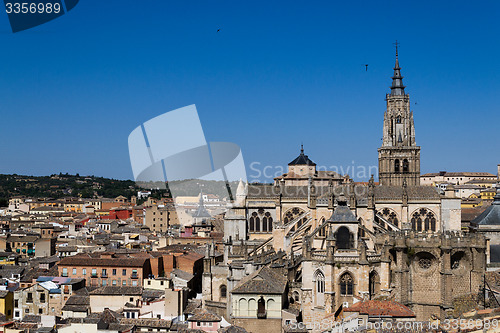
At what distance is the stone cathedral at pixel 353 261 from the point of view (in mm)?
37594

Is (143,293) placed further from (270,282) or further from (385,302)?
(385,302)

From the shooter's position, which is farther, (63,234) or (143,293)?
(63,234)

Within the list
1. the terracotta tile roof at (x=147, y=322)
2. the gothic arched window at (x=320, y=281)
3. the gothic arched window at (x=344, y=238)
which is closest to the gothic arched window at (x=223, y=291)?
the terracotta tile roof at (x=147, y=322)

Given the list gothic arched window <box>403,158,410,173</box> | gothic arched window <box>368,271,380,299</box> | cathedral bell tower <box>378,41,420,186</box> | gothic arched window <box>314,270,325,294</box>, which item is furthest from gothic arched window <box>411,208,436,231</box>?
gothic arched window <box>314,270,325,294</box>

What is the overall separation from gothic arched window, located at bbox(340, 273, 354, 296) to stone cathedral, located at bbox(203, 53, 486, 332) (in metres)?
0.06

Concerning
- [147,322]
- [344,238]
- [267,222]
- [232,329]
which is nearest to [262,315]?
[232,329]

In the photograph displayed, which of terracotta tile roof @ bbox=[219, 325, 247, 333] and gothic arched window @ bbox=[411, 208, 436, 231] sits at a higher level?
gothic arched window @ bbox=[411, 208, 436, 231]

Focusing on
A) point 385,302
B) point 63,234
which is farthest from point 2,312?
point 63,234

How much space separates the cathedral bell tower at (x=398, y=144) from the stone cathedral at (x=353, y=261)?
6.66 metres

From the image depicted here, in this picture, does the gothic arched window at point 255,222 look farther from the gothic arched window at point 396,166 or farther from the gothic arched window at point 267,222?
the gothic arched window at point 396,166

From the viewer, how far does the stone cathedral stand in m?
37.6

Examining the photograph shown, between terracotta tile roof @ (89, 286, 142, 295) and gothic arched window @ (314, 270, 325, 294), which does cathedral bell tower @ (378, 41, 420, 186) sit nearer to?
gothic arched window @ (314, 270, 325, 294)

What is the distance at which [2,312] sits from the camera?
4419 centimetres

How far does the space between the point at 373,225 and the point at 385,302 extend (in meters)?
15.2
